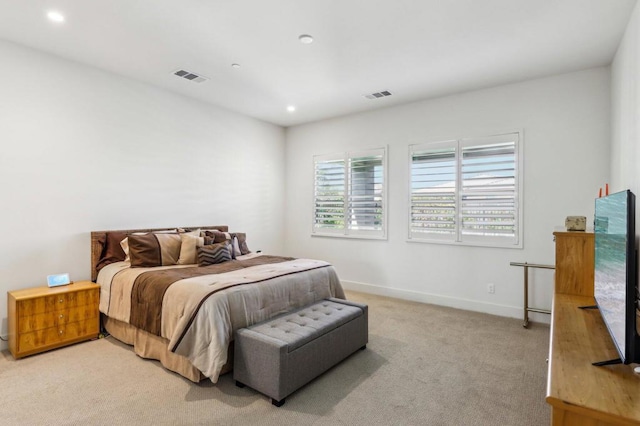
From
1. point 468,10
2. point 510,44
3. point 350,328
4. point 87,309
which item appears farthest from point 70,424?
point 510,44

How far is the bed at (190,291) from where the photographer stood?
2.44 m

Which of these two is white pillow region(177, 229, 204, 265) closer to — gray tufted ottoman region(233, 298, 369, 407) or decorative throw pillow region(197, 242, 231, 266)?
decorative throw pillow region(197, 242, 231, 266)

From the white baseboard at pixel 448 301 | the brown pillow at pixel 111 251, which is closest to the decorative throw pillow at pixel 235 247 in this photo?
the brown pillow at pixel 111 251

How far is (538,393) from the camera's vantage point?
2.38 m

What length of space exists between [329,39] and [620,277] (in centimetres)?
270

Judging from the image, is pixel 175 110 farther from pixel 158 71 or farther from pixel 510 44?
pixel 510 44

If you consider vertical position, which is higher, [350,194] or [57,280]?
[350,194]

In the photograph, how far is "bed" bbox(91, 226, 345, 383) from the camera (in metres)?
2.44

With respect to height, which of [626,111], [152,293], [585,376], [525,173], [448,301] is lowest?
[448,301]

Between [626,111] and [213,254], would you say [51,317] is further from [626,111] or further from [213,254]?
[626,111]

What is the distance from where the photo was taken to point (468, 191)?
429cm

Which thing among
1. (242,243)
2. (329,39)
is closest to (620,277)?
(329,39)

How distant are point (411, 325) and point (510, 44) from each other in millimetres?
2969

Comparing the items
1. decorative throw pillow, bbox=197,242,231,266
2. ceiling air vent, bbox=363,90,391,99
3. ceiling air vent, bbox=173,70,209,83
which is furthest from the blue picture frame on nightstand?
ceiling air vent, bbox=363,90,391,99
